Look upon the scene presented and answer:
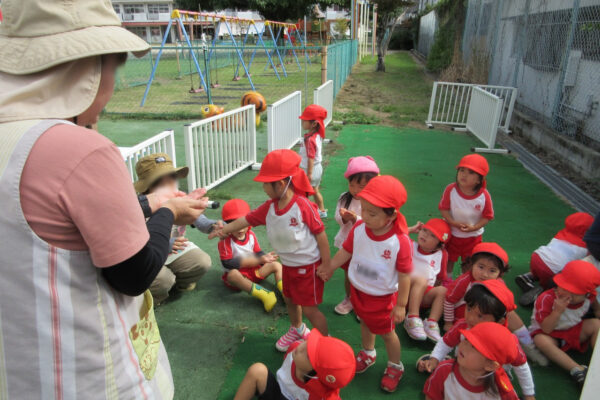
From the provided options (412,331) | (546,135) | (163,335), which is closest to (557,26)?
(546,135)

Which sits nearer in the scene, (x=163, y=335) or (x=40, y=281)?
(x=40, y=281)

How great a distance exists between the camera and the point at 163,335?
3043mm

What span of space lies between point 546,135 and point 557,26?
2.31 metres

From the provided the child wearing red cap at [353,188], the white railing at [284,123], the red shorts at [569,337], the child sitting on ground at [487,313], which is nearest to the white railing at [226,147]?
the white railing at [284,123]

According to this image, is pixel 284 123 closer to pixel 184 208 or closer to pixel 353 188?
pixel 353 188

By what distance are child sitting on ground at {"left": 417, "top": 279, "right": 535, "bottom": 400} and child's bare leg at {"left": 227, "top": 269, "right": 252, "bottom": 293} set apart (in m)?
1.51

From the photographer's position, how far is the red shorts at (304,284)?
2.75m

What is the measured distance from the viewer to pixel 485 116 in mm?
8344

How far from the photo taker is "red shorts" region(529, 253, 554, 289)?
11.1ft

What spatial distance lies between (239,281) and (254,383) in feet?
3.97

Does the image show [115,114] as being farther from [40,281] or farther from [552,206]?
[40,281]

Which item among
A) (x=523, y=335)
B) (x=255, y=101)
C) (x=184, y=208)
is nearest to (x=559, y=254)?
(x=523, y=335)

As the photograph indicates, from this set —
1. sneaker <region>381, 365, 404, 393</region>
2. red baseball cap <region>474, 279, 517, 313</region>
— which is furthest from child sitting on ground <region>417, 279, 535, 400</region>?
sneaker <region>381, 365, 404, 393</region>

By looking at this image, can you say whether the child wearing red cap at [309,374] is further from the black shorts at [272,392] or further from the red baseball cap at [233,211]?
the red baseball cap at [233,211]
